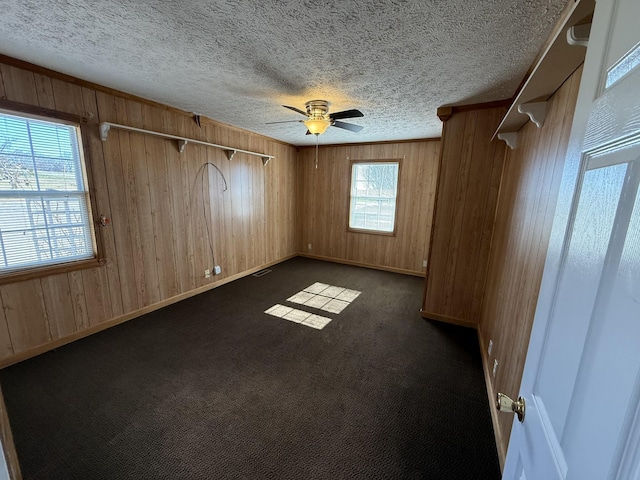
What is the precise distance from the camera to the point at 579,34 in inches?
36.4

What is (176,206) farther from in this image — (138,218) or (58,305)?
(58,305)

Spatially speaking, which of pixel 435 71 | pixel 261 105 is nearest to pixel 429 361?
pixel 435 71

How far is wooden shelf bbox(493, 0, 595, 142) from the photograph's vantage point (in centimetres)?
84

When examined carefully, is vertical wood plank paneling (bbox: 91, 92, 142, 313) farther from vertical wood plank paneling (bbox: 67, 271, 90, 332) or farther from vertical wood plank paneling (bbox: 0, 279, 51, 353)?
vertical wood plank paneling (bbox: 0, 279, 51, 353)

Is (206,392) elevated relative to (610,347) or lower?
lower

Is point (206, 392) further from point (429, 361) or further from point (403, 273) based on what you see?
point (403, 273)

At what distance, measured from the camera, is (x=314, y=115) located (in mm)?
2605

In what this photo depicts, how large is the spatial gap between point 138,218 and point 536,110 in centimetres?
367

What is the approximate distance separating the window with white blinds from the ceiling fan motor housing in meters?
2.16

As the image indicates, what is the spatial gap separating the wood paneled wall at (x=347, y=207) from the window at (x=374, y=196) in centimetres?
12

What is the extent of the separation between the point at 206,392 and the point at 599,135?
2.42 m

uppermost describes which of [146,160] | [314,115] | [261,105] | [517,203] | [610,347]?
[261,105]

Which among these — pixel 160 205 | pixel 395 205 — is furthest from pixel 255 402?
pixel 395 205

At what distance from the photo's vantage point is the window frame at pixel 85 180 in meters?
2.11
